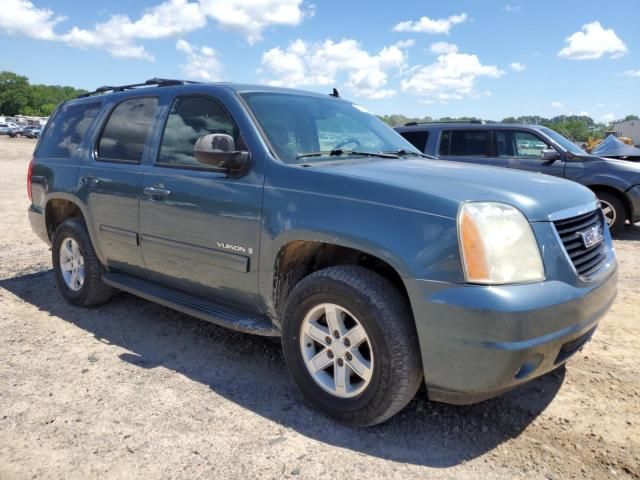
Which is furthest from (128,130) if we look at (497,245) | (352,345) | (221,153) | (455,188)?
(497,245)

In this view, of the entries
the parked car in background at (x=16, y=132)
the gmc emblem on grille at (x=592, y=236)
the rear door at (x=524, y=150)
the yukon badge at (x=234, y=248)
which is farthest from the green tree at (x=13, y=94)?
the gmc emblem on grille at (x=592, y=236)

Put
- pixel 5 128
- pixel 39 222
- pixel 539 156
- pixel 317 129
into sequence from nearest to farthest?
pixel 317 129 < pixel 39 222 < pixel 539 156 < pixel 5 128

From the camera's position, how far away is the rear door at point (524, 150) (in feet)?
28.1

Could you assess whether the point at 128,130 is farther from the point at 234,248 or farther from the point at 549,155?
the point at 549,155

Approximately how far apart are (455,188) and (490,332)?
747 mm

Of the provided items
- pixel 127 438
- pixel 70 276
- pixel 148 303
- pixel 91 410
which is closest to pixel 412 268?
pixel 127 438

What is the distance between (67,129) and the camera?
16.4ft

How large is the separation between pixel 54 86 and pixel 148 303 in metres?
204

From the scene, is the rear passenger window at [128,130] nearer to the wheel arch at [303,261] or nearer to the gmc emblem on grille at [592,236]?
the wheel arch at [303,261]

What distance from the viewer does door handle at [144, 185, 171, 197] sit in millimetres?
3755

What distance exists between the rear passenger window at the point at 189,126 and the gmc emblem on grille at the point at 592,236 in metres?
2.13

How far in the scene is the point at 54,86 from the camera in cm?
18125

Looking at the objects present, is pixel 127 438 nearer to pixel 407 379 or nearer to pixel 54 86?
pixel 407 379

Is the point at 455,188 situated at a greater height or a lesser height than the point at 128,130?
lesser
